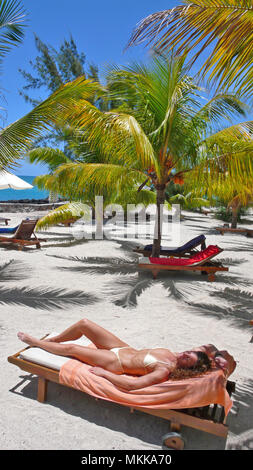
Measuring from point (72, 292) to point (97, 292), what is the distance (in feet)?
1.42

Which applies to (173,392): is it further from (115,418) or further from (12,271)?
(12,271)

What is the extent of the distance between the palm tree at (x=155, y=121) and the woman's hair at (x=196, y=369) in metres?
4.43

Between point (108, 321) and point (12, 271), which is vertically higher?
point (12, 271)

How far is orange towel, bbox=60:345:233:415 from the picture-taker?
7.50ft

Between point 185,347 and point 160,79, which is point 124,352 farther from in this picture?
point 160,79

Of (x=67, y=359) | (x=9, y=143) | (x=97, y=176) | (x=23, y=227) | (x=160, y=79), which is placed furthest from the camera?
(x=23, y=227)

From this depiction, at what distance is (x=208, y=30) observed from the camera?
2.78m

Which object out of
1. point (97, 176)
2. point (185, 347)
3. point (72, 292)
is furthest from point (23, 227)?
point (185, 347)

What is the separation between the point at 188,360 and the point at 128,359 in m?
0.50

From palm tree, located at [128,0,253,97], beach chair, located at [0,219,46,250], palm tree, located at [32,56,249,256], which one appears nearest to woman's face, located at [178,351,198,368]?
palm tree, located at [128,0,253,97]

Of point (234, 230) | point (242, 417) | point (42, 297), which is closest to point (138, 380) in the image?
point (242, 417)

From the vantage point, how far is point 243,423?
8.68ft
